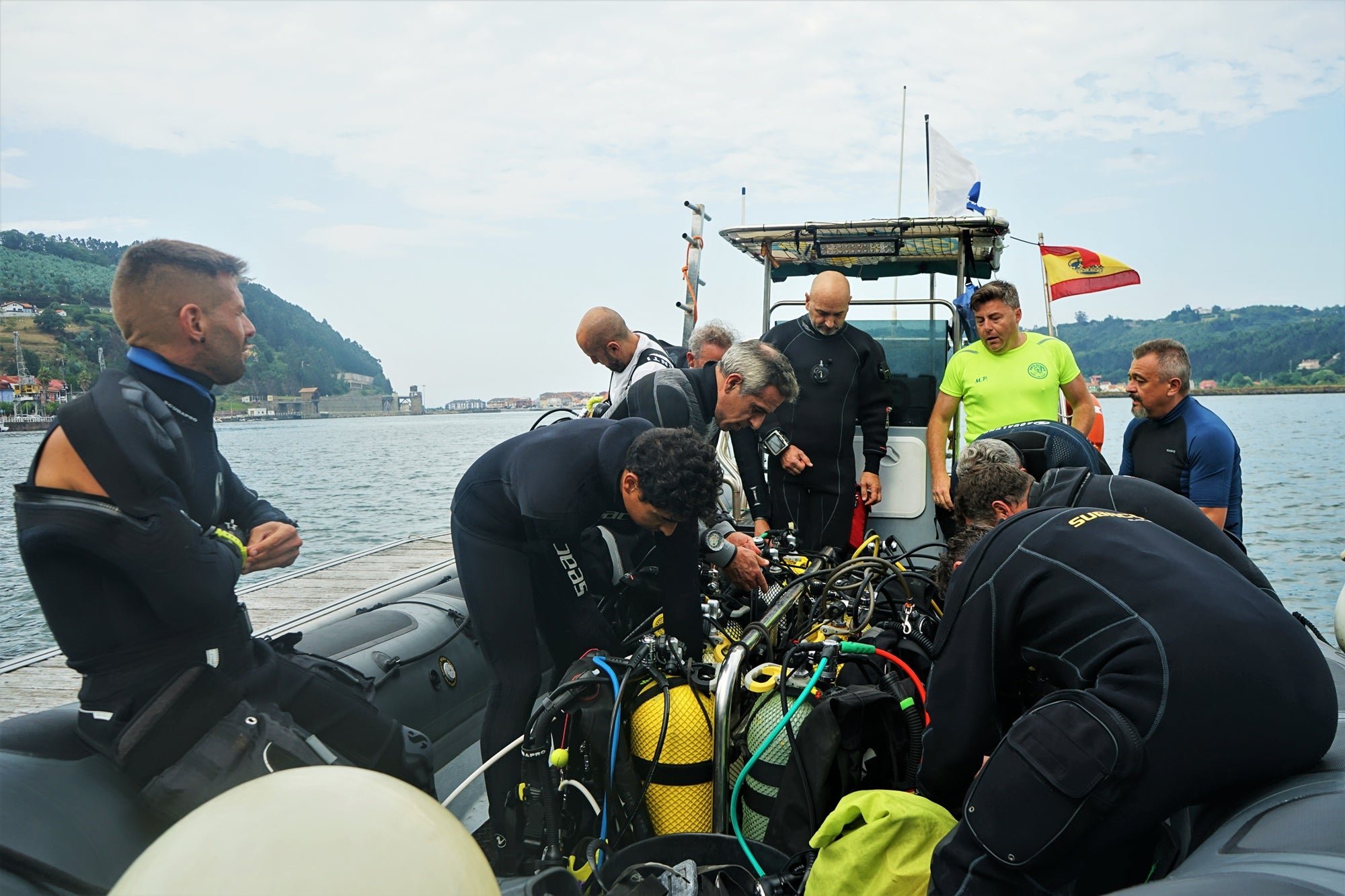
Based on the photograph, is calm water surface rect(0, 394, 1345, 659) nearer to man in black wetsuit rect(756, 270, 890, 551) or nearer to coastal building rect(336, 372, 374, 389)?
coastal building rect(336, 372, 374, 389)

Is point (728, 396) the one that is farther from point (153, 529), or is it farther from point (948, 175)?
point (948, 175)

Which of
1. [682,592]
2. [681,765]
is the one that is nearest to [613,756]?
[681,765]

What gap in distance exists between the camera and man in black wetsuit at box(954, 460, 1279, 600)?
1844mm

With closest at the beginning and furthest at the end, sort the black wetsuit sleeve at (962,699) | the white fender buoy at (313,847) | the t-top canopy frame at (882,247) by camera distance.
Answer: the white fender buoy at (313,847), the black wetsuit sleeve at (962,699), the t-top canopy frame at (882,247)

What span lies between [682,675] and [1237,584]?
1298mm

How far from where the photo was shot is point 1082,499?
1.97 meters

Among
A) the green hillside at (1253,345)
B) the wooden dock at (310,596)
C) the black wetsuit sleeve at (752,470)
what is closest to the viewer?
the wooden dock at (310,596)

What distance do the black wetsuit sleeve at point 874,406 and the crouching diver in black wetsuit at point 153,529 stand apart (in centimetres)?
301

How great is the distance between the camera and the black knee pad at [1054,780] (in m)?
1.36

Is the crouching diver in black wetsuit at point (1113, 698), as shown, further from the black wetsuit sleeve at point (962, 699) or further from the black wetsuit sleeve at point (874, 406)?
the black wetsuit sleeve at point (874, 406)

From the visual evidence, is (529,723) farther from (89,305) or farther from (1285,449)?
(1285,449)

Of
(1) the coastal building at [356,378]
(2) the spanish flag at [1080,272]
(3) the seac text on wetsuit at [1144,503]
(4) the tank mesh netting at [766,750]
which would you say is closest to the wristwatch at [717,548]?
(4) the tank mesh netting at [766,750]

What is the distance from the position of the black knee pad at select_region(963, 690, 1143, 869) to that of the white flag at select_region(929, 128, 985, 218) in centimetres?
429

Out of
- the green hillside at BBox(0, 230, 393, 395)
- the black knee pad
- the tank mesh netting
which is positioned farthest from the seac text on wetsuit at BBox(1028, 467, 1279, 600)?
the green hillside at BBox(0, 230, 393, 395)
